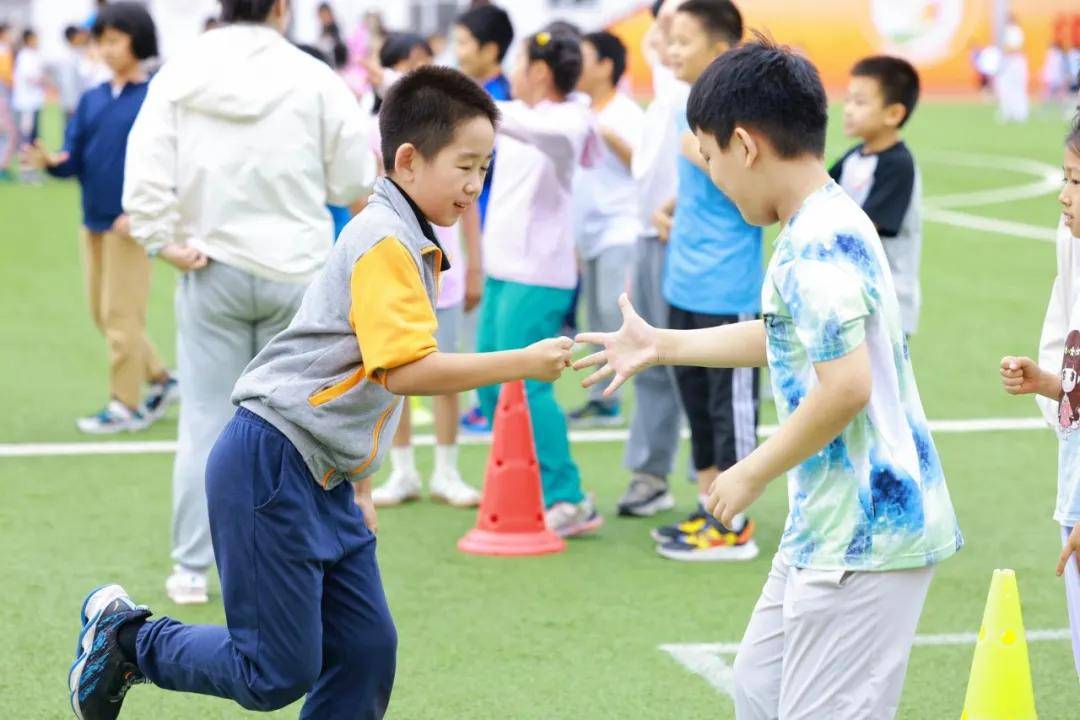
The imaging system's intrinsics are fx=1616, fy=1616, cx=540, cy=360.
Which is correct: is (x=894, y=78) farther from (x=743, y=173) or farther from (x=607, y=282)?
(x=743, y=173)

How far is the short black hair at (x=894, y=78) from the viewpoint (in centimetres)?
692

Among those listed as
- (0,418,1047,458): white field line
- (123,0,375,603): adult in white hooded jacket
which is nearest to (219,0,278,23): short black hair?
(123,0,375,603): adult in white hooded jacket

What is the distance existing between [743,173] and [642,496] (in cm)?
421

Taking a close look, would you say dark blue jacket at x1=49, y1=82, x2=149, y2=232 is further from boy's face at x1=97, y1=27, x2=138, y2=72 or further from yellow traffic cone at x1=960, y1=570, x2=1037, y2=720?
yellow traffic cone at x1=960, y1=570, x2=1037, y2=720

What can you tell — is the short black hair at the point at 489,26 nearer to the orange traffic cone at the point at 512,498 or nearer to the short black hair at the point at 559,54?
the short black hair at the point at 559,54

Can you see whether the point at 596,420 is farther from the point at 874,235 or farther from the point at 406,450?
the point at 874,235

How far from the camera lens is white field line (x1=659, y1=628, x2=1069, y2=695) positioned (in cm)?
540

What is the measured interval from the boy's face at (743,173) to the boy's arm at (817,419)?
0.43m

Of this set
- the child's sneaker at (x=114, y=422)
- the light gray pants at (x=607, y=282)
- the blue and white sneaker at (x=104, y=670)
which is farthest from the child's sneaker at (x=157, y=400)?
the blue and white sneaker at (x=104, y=670)

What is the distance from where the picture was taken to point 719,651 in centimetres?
566

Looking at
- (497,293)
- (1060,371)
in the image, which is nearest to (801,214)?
(1060,371)

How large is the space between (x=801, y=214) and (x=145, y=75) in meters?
6.47

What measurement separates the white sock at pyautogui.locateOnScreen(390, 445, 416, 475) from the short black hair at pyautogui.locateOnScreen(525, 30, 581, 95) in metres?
1.89

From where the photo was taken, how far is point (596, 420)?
964 centimetres
